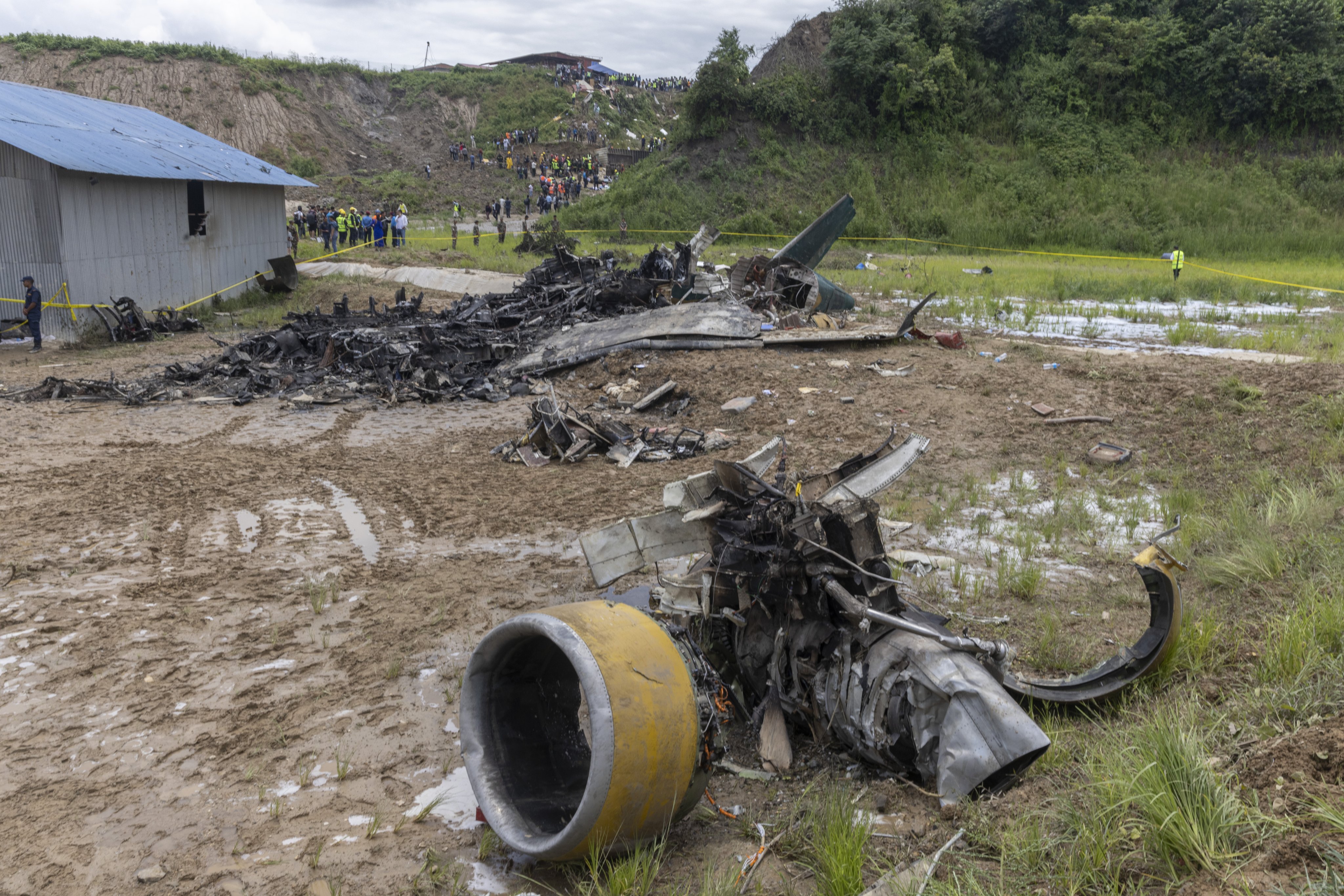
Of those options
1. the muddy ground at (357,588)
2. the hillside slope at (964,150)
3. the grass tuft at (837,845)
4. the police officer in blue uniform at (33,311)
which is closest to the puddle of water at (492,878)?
the muddy ground at (357,588)

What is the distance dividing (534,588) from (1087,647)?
12.2 feet

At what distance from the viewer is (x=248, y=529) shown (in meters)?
7.41

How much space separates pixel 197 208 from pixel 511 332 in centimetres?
1124

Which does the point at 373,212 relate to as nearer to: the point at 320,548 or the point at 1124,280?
the point at 1124,280

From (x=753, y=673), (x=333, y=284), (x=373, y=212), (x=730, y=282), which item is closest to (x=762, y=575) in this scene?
Answer: (x=753, y=673)

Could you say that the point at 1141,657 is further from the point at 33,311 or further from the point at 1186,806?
the point at 33,311

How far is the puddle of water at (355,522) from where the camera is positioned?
7074 millimetres

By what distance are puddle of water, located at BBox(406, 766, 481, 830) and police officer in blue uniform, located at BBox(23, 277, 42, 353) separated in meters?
15.6

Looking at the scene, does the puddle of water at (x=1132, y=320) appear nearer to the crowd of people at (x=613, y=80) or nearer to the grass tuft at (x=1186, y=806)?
the grass tuft at (x=1186, y=806)

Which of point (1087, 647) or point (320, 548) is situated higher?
point (1087, 647)

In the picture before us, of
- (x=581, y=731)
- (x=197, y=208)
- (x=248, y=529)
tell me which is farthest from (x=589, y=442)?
(x=197, y=208)

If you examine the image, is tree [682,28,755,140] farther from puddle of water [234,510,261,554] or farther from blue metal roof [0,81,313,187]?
puddle of water [234,510,261,554]

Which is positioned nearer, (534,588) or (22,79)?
(534,588)

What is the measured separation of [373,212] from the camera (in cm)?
4325
